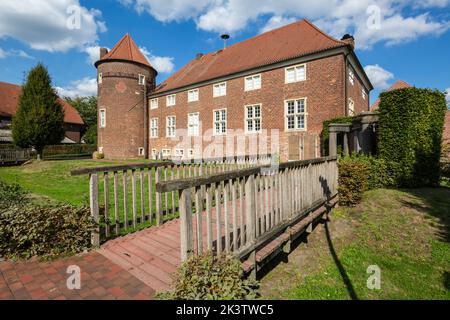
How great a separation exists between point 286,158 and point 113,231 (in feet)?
44.6

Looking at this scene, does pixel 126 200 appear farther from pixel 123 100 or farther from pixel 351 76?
pixel 123 100

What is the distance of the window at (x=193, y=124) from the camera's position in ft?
73.8

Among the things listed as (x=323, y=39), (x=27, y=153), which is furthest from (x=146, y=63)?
(x=323, y=39)

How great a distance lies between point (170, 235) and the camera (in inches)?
175

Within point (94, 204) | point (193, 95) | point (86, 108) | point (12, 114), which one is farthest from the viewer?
point (86, 108)

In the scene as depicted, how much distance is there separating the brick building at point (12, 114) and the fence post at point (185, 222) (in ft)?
91.5

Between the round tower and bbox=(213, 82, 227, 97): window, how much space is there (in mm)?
9702

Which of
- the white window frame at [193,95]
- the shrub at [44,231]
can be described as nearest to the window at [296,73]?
the white window frame at [193,95]

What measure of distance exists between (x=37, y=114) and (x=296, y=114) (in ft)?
74.5

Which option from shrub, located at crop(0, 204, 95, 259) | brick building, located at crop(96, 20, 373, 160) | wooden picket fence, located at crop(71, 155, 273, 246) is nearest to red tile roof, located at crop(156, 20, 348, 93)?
brick building, located at crop(96, 20, 373, 160)

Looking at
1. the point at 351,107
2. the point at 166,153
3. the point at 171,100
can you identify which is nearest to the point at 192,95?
the point at 171,100

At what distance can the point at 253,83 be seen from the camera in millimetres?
18562

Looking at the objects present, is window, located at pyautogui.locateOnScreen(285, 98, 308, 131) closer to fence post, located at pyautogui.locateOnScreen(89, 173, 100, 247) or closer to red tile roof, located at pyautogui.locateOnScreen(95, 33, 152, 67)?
fence post, located at pyautogui.locateOnScreen(89, 173, 100, 247)
